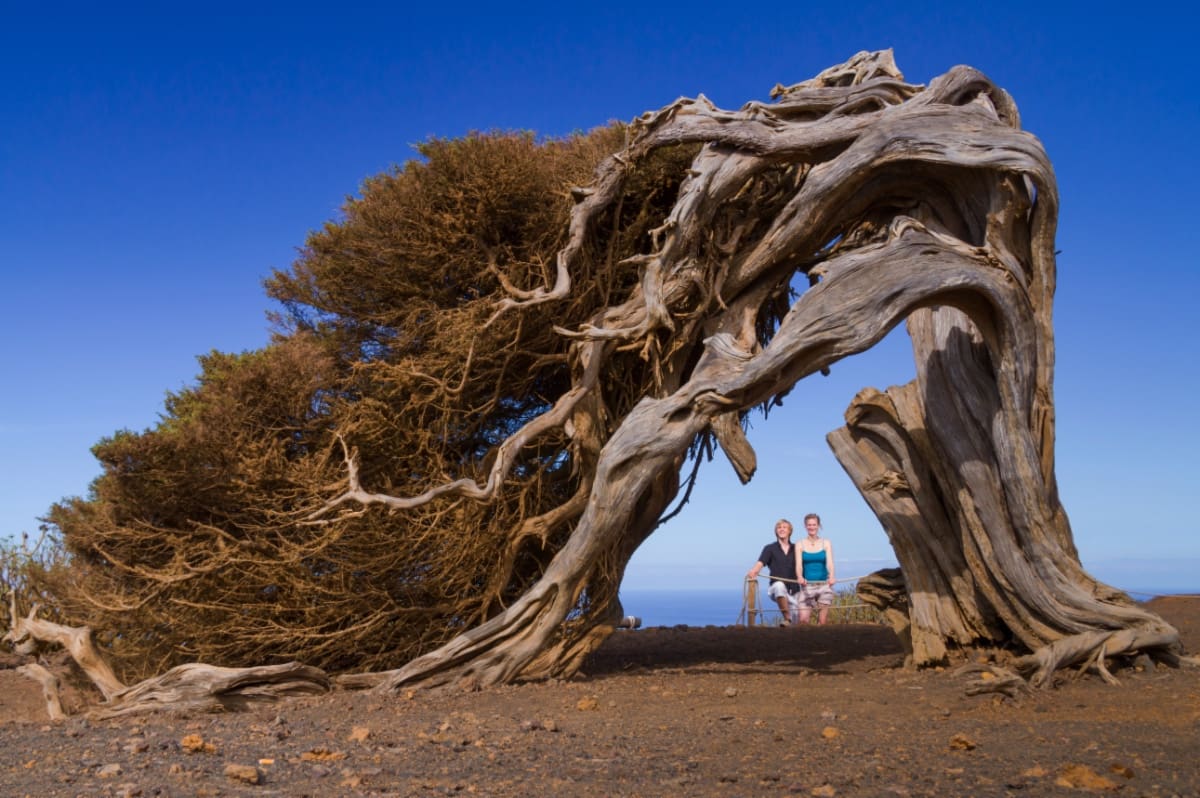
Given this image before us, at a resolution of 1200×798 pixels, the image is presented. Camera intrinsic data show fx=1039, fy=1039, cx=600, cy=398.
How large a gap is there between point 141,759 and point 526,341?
510cm

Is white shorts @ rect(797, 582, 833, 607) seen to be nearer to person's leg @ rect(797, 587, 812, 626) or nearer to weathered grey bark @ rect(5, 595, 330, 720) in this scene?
person's leg @ rect(797, 587, 812, 626)

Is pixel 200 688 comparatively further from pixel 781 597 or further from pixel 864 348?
pixel 781 597

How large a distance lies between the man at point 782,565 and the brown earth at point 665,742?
4583 mm

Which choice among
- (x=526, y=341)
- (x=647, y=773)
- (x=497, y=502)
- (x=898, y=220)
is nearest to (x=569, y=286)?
(x=526, y=341)

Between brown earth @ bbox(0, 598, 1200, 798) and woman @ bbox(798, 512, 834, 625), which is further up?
woman @ bbox(798, 512, 834, 625)

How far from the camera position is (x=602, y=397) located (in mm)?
9766

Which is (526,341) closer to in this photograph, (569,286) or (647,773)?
(569,286)

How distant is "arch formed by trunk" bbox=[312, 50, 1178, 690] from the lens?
26.3ft

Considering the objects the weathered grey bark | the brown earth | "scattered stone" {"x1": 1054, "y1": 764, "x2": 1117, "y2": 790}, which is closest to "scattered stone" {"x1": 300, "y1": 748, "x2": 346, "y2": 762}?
the brown earth

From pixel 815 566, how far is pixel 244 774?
953cm

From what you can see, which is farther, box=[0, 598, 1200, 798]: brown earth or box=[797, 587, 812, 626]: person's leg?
box=[797, 587, 812, 626]: person's leg

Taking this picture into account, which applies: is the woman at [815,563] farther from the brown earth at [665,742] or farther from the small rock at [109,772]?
the small rock at [109,772]

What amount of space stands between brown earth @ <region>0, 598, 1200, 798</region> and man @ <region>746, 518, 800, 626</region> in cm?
458

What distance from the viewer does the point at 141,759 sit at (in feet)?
18.4
